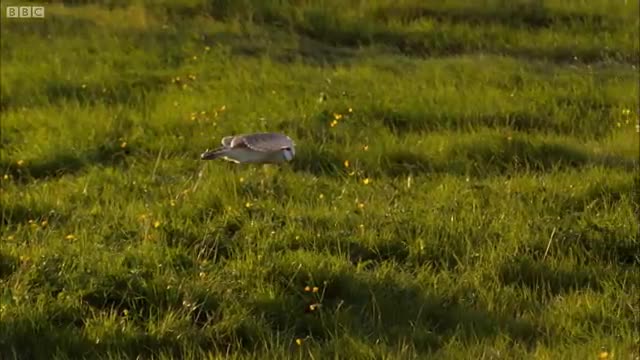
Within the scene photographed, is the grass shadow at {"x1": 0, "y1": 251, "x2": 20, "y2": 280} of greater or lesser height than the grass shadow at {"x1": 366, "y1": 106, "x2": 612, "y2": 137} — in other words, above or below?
above

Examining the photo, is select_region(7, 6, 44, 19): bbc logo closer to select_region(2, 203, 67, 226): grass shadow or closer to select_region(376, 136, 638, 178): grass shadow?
select_region(2, 203, 67, 226): grass shadow

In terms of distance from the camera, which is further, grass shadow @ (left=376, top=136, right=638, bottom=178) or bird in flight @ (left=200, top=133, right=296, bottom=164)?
grass shadow @ (left=376, top=136, right=638, bottom=178)

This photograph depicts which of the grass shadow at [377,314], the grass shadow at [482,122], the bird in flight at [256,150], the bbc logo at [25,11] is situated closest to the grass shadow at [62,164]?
the bird in flight at [256,150]

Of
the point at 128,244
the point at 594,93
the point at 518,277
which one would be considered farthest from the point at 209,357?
the point at 594,93

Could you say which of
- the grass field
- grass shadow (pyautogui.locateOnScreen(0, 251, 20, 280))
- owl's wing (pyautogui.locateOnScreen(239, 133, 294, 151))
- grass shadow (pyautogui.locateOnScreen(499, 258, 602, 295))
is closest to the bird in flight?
owl's wing (pyautogui.locateOnScreen(239, 133, 294, 151))

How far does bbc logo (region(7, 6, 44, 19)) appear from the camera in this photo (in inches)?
418

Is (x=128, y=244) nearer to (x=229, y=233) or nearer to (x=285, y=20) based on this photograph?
(x=229, y=233)

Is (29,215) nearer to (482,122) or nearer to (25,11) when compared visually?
(482,122)

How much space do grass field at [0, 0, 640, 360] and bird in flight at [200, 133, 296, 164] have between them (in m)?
0.14

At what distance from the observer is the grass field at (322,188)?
4418 millimetres

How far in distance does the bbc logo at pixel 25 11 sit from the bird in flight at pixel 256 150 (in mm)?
5136

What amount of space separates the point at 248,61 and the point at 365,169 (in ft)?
9.55

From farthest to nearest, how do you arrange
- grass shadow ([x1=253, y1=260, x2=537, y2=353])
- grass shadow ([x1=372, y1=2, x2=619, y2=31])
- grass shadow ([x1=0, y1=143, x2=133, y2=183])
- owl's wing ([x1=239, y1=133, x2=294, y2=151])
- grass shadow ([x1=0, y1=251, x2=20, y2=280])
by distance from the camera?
grass shadow ([x1=372, y1=2, x2=619, y2=31]), grass shadow ([x1=0, y1=143, x2=133, y2=183]), owl's wing ([x1=239, y1=133, x2=294, y2=151]), grass shadow ([x1=0, y1=251, x2=20, y2=280]), grass shadow ([x1=253, y1=260, x2=537, y2=353])

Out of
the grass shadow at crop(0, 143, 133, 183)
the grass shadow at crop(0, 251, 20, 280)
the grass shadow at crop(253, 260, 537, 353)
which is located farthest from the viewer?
the grass shadow at crop(0, 143, 133, 183)
